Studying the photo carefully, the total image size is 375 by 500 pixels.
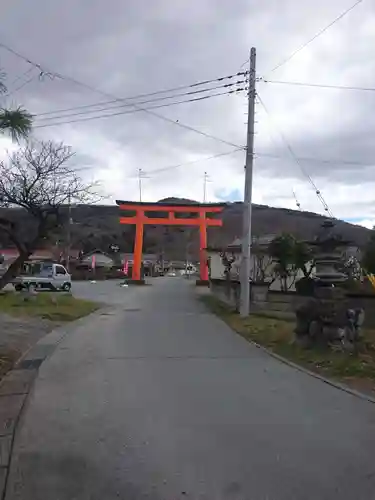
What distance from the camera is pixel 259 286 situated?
24.5 m

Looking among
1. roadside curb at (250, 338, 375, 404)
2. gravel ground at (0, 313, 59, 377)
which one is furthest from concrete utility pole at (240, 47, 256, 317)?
roadside curb at (250, 338, 375, 404)

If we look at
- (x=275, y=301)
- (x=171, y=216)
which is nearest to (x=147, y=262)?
(x=171, y=216)

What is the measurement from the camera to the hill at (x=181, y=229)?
25861 mm

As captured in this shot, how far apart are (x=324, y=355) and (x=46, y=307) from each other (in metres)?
15.3

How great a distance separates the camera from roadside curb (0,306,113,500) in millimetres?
6008

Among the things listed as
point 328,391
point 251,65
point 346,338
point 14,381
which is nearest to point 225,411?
point 328,391

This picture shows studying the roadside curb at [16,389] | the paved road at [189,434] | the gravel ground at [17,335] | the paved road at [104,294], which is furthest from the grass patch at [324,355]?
the paved road at [104,294]

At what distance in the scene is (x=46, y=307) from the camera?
25.1m

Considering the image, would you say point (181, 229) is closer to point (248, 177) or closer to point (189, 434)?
point (248, 177)

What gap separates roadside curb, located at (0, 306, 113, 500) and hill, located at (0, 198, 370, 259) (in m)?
2.09

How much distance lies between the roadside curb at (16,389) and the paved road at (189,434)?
0.11 meters

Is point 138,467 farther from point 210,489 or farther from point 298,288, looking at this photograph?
point 298,288

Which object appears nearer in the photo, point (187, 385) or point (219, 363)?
point (187, 385)

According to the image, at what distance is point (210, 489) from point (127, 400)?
3.57m
